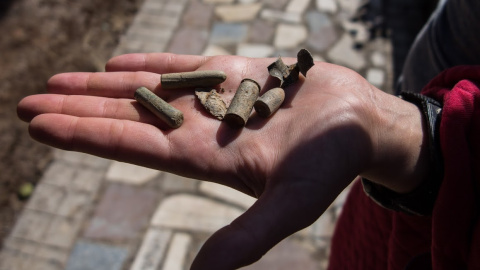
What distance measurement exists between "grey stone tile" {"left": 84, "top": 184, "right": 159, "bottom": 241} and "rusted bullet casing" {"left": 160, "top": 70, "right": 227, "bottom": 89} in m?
1.67

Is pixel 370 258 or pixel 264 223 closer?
pixel 264 223

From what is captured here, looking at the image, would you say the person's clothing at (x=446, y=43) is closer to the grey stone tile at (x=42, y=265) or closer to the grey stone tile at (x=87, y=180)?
the grey stone tile at (x=87, y=180)

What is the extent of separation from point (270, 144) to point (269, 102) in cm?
33

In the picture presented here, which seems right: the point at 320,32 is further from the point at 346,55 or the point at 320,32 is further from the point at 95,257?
the point at 95,257

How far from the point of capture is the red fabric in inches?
73.4

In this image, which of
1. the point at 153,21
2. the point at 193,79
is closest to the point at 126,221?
the point at 193,79

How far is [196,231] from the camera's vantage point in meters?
4.02

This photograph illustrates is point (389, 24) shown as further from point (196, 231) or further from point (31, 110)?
point (31, 110)

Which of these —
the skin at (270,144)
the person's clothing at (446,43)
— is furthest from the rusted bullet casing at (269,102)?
the person's clothing at (446,43)

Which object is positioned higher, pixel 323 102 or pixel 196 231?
pixel 323 102

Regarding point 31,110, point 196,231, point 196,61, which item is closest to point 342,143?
point 196,61

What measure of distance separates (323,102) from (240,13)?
417 cm

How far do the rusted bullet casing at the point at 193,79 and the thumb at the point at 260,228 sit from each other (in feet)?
3.65

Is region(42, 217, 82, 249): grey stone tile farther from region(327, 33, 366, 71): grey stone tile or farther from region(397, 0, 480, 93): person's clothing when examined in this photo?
region(327, 33, 366, 71): grey stone tile
